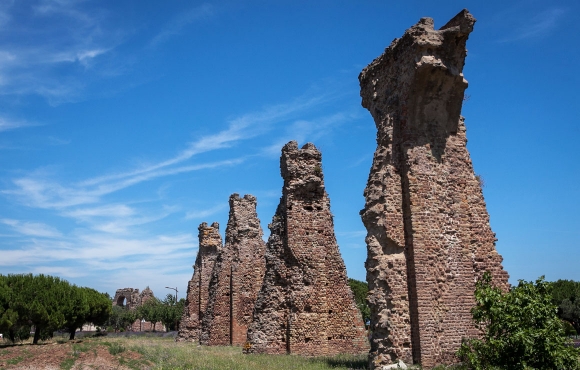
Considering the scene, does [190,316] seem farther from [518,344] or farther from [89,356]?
[518,344]

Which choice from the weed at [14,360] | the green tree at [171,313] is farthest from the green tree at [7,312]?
the green tree at [171,313]

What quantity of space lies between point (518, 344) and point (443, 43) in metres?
7.32

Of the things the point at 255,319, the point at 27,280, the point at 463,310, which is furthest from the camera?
the point at 27,280

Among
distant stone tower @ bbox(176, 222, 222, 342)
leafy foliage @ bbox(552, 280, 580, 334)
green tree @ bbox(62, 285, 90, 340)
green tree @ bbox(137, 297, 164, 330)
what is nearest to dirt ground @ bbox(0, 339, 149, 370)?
green tree @ bbox(62, 285, 90, 340)

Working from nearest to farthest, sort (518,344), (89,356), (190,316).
→ 1. (518,344)
2. (89,356)
3. (190,316)

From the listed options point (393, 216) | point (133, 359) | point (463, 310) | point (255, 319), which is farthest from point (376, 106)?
point (133, 359)

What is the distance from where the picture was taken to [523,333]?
852cm

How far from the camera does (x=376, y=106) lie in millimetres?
14195

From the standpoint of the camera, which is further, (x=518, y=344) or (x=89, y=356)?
(x=89, y=356)

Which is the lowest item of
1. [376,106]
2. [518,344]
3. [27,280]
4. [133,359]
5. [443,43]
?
[133,359]

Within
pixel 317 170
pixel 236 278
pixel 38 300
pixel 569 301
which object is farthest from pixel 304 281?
pixel 569 301

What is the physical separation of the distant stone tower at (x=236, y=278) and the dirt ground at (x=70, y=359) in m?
6.82

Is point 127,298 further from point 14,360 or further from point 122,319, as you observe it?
point 14,360

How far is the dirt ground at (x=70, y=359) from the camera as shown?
15523mm
